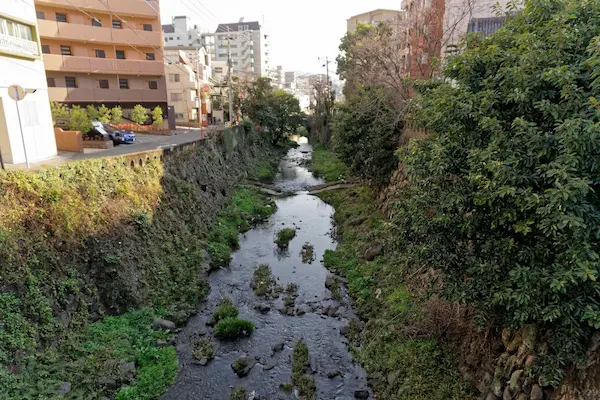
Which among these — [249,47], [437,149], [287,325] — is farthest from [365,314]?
[249,47]

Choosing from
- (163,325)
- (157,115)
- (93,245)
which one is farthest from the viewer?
(157,115)

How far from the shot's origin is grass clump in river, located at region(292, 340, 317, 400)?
9.80 meters

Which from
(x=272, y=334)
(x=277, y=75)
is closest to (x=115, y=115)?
(x=272, y=334)

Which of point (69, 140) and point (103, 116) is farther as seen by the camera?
point (103, 116)

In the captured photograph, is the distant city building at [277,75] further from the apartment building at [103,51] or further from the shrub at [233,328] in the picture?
the shrub at [233,328]

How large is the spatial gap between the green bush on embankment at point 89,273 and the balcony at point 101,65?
25.0 m

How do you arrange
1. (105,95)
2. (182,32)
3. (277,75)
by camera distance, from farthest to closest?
(277,75) < (182,32) < (105,95)

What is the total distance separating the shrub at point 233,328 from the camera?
1208 cm

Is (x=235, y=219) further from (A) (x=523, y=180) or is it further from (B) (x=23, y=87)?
(A) (x=523, y=180)

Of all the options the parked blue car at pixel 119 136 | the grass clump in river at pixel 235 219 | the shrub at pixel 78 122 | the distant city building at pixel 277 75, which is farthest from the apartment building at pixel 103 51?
the distant city building at pixel 277 75

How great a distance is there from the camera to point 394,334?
10992 mm

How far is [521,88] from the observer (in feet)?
21.7

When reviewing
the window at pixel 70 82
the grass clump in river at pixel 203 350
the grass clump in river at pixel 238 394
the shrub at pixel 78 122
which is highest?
the window at pixel 70 82

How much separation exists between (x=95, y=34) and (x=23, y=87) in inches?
867
